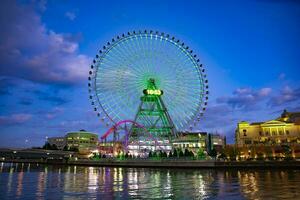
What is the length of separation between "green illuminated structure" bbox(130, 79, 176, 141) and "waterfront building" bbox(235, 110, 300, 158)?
2595 centimetres

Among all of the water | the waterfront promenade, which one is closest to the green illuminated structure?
the waterfront promenade

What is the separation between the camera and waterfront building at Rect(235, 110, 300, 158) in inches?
3930

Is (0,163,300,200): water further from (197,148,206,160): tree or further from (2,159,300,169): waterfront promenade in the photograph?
(197,148,206,160): tree

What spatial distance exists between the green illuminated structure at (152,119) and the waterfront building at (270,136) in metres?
26.0

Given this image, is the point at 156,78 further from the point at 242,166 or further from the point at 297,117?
the point at 297,117

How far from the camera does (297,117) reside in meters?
129

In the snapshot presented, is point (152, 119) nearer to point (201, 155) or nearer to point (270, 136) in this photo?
point (201, 155)

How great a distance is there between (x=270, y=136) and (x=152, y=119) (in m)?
47.6

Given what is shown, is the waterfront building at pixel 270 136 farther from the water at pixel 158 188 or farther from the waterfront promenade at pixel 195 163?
the water at pixel 158 188

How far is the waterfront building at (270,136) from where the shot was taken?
99.8m

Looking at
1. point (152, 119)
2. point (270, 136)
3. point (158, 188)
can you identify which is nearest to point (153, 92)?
point (152, 119)

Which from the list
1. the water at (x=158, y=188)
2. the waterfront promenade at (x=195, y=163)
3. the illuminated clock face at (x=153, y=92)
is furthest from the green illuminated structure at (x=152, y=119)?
the water at (x=158, y=188)

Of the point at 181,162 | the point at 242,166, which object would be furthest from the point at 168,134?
the point at 242,166

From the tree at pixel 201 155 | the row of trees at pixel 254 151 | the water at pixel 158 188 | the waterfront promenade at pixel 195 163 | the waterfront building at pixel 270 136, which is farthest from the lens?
the waterfront building at pixel 270 136
